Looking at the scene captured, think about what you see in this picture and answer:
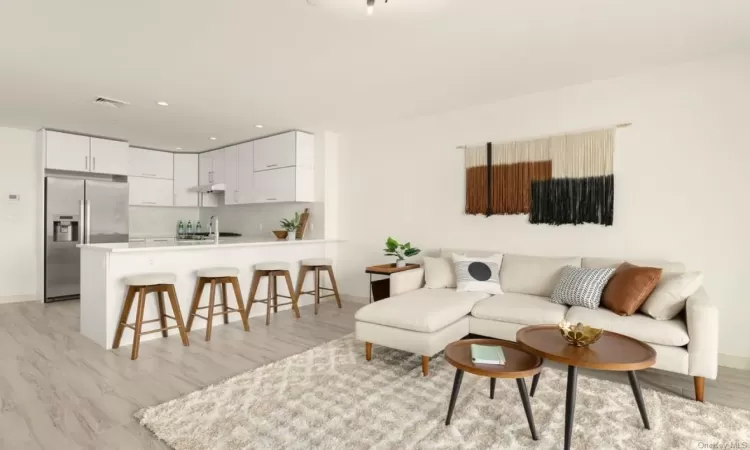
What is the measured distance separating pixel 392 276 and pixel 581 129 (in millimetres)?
2227

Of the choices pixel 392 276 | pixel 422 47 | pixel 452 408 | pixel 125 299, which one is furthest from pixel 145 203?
Answer: pixel 452 408

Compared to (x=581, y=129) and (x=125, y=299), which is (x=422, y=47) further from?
(x=125, y=299)

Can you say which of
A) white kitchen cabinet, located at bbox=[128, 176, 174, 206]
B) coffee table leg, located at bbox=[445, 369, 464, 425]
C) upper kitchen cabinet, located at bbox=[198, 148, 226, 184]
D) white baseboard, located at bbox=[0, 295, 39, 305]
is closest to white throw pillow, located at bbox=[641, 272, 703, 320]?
coffee table leg, located at bbox=[445, 369, 464, 425]

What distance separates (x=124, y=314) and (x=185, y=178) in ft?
13.3

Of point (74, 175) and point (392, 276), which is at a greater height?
point (74, 175)

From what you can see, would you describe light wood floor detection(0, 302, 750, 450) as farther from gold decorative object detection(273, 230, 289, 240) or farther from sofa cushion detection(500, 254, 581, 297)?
gold decorative object detection(273, 230, 289, 240)

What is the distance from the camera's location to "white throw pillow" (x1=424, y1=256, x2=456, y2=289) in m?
3.87

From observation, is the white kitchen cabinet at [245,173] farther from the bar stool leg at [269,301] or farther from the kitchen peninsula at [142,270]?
the bar stool leg at [269,301]

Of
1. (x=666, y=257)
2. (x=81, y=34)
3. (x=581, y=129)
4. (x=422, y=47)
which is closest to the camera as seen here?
(x=81, y=34)

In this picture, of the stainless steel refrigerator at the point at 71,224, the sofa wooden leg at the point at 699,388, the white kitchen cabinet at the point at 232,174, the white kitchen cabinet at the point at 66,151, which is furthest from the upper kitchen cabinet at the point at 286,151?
the sofa wooden leg at the point at 699,388

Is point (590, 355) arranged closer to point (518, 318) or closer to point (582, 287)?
point (518, 318)

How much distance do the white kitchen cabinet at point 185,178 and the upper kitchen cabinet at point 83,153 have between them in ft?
3.23

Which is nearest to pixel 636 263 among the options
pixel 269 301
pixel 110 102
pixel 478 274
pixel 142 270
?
pixel 478 274

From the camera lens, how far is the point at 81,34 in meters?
2.64
